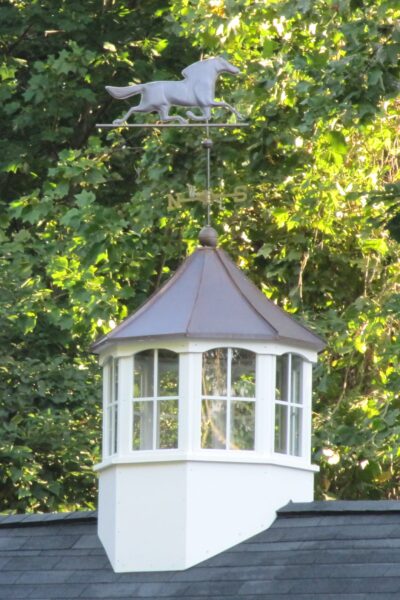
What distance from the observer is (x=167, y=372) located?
12273mm

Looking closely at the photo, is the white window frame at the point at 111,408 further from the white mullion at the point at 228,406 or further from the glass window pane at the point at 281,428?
the glass window pane at the point at 281,428

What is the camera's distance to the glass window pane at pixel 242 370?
1221 cm

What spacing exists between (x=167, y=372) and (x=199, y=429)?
48 centimetres

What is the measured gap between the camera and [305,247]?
19234 millimetres

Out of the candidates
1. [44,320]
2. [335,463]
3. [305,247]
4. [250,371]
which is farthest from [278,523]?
[44,320]

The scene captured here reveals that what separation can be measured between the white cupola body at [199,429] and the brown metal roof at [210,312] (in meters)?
0.01

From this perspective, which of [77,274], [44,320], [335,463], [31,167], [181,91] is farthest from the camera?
[31,167]

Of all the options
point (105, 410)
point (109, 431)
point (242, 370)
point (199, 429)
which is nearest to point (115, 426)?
point (109, 431)

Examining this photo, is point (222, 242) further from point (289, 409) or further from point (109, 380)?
point (289, 409)

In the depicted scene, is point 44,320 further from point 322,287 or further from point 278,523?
point 278,523

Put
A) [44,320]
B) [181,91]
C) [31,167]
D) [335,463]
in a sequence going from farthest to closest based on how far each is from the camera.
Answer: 1. [31,167]
2. [44,320]
3. [335,463]
4. [181,91]

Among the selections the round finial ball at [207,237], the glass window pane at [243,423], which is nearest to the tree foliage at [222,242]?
the round finial ball at [207,237]

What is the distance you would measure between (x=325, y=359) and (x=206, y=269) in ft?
20.6

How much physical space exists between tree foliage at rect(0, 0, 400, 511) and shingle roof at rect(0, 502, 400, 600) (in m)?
4.18
